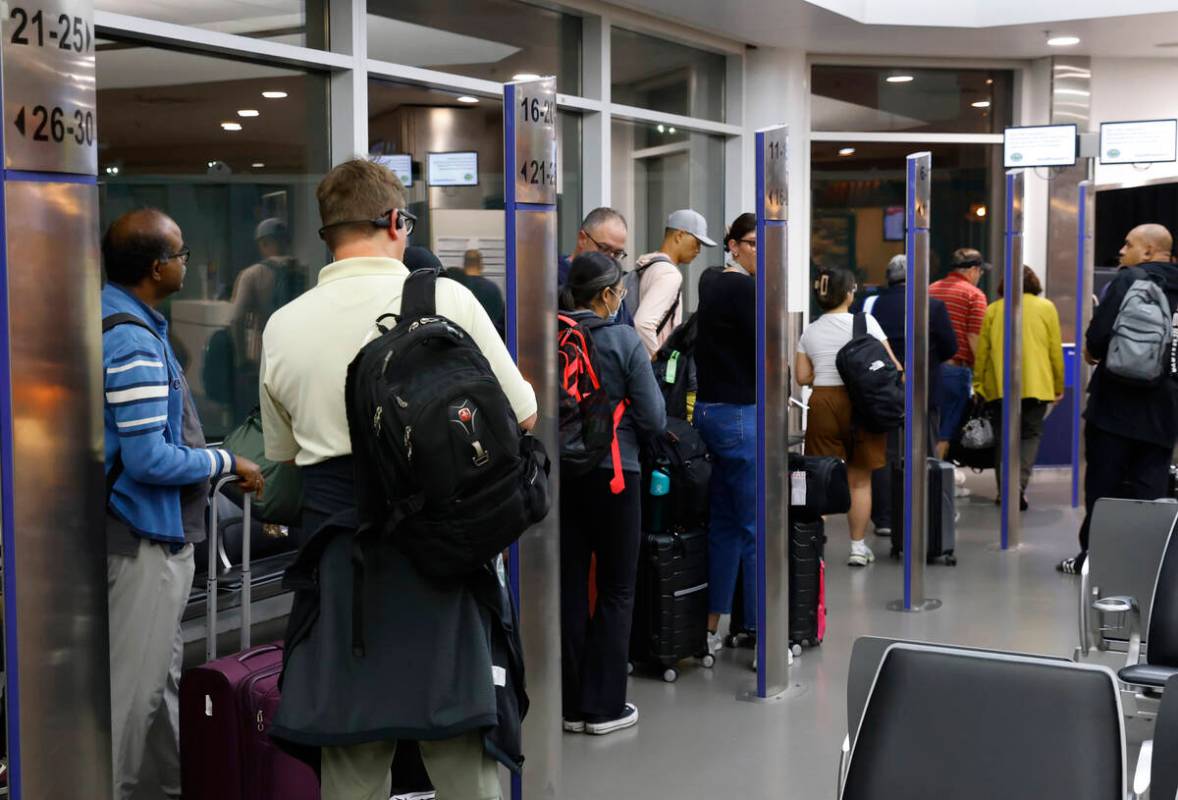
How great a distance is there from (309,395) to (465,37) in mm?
5898

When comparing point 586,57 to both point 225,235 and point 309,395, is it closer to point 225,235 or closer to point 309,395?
point 225,235

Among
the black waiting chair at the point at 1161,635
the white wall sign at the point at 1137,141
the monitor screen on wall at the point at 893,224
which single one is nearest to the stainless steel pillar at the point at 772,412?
the black waiting chair at the point at 1161,635

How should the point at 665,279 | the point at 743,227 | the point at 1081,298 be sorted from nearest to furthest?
1. the point at 743,227
2. the point at 665,279
3. the point at 1081,298

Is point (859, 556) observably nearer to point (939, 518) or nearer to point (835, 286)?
point (939, 518)

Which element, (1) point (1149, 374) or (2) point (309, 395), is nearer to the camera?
(2) point (309, 395)

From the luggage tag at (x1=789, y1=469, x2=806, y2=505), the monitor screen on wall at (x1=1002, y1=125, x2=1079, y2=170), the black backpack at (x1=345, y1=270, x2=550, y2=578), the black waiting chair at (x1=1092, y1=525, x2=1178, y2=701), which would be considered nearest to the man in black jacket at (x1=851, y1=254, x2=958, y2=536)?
the monitor screen on wall at (x1=1002, y1=125, x2=1079, y2=170)

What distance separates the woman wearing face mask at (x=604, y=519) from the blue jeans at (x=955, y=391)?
16.2ft

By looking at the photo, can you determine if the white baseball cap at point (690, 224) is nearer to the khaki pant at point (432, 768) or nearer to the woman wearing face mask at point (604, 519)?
the woman wearing face mask at point (604, 519)

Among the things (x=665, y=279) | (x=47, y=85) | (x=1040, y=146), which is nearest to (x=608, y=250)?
(x=665, y=279)

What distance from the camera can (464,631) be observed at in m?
2.60

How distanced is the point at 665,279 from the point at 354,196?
11.2 feet

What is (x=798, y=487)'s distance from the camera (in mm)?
5625

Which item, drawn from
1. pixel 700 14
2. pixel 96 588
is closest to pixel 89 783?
pixel 96 588

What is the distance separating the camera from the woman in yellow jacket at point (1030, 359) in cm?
881
